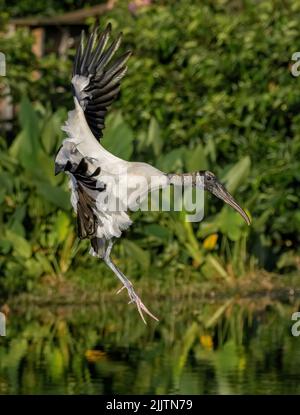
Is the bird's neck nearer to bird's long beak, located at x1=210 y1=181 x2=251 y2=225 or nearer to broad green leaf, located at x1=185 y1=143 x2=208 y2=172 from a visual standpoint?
bird's long beak, located at x1=210 y1=181 x2=251 y2=225

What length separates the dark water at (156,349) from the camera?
12172 millimetres

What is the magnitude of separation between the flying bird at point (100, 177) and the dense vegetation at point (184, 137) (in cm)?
653

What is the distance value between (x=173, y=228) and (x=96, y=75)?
23.7 feet

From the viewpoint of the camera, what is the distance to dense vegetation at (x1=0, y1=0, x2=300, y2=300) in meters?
16.9

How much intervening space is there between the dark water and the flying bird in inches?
96.9

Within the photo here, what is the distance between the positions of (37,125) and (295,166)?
9.83 feet

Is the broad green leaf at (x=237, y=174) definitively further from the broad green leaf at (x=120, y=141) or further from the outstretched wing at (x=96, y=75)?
the outstretched wing at (x=96, y=75)

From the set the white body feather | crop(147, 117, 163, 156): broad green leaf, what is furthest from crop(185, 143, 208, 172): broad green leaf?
the white body feather

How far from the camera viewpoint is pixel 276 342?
1436cm

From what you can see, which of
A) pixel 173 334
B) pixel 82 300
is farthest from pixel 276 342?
pixel 82 300

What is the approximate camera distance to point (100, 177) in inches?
378

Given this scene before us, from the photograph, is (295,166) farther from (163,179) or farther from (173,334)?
(163,179)
